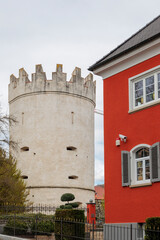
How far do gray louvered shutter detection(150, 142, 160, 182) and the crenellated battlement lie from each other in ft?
86.2

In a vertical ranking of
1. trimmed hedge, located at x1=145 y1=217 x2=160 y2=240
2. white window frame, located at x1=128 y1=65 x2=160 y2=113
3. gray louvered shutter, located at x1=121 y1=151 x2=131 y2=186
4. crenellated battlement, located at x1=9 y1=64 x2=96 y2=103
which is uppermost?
crenellated battlement, located at x1=9 y1=64 x2=96 y2=103

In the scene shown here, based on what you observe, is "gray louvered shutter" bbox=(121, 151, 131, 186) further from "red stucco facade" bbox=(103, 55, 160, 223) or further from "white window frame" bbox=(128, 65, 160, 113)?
"white window frame" bbox=(128, 65, 160, 113)

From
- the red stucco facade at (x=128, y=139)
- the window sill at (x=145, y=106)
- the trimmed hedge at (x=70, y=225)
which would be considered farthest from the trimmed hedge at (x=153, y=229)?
the window sill at (x=145, y=106)

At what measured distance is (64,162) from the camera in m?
40.2

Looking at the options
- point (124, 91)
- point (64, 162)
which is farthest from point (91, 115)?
point (124, 91)

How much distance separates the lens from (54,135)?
40.6 meters

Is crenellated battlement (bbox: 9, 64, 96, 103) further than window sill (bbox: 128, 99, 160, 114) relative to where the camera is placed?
Yes

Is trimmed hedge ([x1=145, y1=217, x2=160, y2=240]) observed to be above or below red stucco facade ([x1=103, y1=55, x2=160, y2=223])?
below

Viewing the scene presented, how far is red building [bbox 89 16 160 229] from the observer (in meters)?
16.3

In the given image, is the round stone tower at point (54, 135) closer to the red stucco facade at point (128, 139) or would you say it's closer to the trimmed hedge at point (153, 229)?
the red stucco facade at point (128, 139)

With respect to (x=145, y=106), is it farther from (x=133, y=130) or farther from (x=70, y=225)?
(x=70, y=225)

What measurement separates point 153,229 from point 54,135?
27.3 m

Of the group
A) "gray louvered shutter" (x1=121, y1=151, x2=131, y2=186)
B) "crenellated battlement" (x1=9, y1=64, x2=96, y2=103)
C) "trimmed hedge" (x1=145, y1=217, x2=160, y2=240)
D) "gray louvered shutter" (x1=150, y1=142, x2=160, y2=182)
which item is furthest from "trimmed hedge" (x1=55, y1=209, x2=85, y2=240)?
"crenellated battlement" (x1=9, y1=64, x2=96, y2=103)

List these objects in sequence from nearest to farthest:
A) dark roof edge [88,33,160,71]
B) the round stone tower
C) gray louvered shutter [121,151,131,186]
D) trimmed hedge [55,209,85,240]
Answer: dark roof edge [88,33,160,71]
gray louvered shutter [121,151,131,186]
trimmed hedge [55,209,85,240]
the round stone tower
